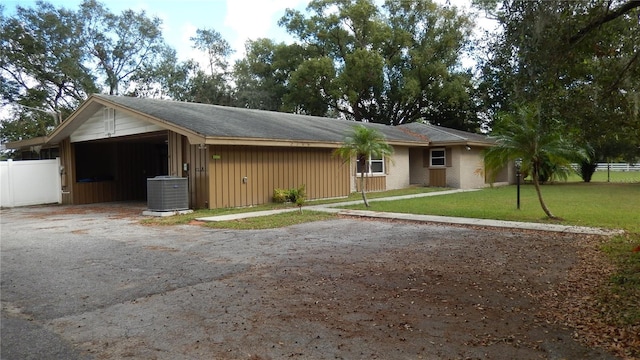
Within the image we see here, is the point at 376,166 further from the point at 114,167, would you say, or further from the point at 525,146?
the point at 114,167

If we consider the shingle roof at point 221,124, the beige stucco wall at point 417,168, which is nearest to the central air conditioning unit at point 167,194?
the shingle roof at point 221,124

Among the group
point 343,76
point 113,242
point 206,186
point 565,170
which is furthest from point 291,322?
point 343,76

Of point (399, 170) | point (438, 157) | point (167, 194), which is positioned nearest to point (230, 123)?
point (167, 194)

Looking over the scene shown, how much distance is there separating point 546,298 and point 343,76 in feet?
106

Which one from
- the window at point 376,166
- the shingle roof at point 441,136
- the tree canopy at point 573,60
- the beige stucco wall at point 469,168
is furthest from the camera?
the beige stucco wall at point 469,168

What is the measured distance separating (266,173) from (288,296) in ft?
34.9

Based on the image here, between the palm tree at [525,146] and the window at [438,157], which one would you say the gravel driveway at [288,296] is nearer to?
the palm tree at [525,146]

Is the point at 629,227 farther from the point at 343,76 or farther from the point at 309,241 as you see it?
the point at 343,76

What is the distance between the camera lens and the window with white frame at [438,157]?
76.7 feet

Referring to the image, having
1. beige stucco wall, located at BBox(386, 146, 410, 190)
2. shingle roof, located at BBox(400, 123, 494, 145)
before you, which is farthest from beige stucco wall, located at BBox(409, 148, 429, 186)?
beige stucco wall, located at BBox(386, 146, 410, 190)

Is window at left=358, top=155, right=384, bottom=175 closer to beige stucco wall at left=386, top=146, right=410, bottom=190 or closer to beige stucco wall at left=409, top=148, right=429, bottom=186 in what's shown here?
beige stucco wall at left=386, top=146, right=410, bottom=190

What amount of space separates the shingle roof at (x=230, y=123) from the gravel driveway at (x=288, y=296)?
525cm

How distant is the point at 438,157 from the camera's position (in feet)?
77.8

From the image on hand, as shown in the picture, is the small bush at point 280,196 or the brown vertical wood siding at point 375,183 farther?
the brown vertical wood siding at point 375,183
